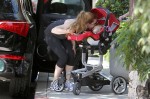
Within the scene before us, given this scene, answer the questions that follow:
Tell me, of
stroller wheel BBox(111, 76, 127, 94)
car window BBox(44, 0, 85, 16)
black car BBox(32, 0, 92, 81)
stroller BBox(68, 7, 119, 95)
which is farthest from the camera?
car window BBox(44, 0, 85, 16)

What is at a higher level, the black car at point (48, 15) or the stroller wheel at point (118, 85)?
the black car at point (48, 15)

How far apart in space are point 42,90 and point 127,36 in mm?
3950

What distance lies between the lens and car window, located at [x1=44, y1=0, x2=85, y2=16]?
26.9ft

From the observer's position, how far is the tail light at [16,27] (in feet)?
20.5

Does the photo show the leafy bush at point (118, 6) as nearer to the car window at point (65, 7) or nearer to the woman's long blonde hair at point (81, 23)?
the car window at point (65, 7)

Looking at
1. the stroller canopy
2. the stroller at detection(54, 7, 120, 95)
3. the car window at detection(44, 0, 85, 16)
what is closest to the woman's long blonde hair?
the stroller at detection(54, 7, 120, 95)

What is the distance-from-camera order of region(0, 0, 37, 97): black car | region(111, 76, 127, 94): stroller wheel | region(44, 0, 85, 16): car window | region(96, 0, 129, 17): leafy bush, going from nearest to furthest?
region(0, 0, 37, 97): black car → region(111, 76, 127, 94): stroller wheel → region(44, 0, 85, 16): car window → region(96, 0, 129, 17): leafy bush

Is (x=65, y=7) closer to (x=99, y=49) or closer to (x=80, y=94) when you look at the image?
(x=99, y=49)

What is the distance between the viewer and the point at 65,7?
822cm

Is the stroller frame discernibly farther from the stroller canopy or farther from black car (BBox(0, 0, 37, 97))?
black car (BBox(0, 0, 37, 97))

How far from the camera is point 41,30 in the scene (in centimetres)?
808

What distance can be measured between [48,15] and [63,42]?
0.90 meters

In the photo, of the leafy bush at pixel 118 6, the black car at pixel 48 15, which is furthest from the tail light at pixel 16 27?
the leafy bush at pixel 118 6

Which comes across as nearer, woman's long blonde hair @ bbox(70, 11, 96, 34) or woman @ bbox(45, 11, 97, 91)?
woman's long blonde hair @ bbox(70, 11, 96, 34)
